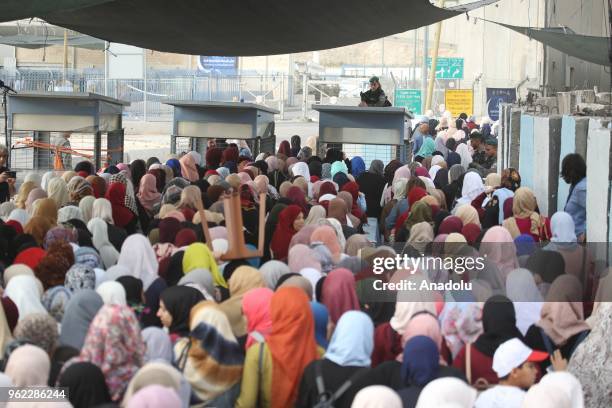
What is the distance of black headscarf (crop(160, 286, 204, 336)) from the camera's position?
675cm

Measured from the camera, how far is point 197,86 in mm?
47219

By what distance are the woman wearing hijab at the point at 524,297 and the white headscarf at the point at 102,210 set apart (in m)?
4.42

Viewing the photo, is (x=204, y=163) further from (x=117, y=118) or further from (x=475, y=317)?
(x=475, y=317)

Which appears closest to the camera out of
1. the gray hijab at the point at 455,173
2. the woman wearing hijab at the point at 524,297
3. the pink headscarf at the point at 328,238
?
the woman wearing hijab at the point at 524,297

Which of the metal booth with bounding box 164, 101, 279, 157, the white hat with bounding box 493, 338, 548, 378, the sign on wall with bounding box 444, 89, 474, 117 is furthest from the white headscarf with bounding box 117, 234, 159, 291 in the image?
the sign on wall with bounding box 444, 89, 474, 117

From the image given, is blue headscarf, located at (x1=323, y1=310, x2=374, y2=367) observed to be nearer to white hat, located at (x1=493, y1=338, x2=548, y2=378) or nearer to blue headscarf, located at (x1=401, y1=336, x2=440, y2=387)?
blue headscarf, located at (x1=401, y1=336, x2=440, y2=387)

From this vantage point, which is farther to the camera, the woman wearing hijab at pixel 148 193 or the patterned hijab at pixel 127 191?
the woman wearing hijab at pixel 148 193

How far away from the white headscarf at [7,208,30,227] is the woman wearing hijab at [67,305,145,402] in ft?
16.5

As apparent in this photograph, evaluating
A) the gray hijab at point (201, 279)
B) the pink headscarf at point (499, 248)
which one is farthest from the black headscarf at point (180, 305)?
the pink headscarf at point (499, 248)

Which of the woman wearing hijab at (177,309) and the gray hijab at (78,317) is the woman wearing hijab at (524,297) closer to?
the woman wearing hijab at (177,309)

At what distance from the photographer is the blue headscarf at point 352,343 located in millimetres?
6262

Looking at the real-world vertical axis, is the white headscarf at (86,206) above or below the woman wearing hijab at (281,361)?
above

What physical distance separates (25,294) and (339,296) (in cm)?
198

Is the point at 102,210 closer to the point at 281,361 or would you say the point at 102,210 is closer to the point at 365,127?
the point at 281,361
